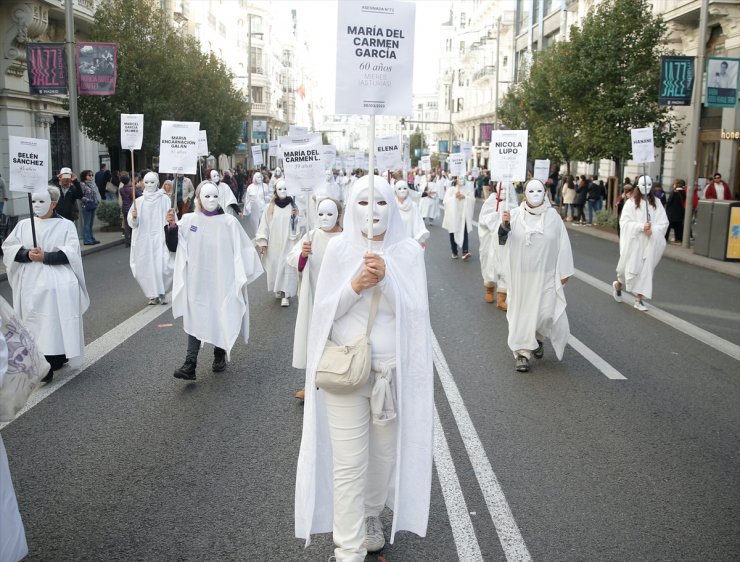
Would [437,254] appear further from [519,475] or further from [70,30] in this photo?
[519,475]

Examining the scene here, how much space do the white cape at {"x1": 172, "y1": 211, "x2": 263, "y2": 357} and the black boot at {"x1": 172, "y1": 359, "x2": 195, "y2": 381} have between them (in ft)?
1.44

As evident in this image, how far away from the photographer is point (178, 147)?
11.6m

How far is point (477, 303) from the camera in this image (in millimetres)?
12234

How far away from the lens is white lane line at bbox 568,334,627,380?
8.00 meters

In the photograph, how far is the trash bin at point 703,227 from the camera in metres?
19.1

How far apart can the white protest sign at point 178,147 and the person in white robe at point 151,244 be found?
91 cm

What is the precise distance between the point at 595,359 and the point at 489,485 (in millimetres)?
3928

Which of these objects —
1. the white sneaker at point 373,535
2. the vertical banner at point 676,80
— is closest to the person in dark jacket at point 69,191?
the vertical banner at point 676,80

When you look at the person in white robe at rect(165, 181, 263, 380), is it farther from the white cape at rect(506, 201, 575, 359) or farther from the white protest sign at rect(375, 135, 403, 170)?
the white protest sign at rect(375, 135, 403, 170)

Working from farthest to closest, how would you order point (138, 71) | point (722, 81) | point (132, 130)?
point (138, 71) < point (722, 81) < point (132, 130)

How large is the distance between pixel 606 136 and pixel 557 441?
21.4 metres

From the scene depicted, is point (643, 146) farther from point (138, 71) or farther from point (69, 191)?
point (138, 71)

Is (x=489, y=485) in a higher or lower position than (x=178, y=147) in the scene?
lower

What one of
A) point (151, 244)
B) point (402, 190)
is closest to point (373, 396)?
point (151, 244)
